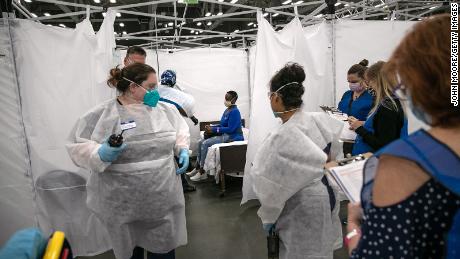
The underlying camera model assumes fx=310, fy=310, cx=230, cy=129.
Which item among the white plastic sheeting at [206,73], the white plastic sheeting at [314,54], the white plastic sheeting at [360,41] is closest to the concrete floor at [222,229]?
the white plastic sheeting at [314,54]

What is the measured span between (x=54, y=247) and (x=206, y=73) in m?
5.88

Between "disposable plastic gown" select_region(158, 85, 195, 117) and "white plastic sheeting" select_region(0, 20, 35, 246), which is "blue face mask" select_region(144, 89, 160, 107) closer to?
"white plastic sheeting" select_region(0, 20, 35, 246)

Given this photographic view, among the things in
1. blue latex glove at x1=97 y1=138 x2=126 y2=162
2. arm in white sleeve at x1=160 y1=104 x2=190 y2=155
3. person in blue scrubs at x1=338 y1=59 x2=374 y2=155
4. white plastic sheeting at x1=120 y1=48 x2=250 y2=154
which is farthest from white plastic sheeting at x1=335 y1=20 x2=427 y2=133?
white plastic sheeting at x1=120 y1=48 x2=250 y2=154

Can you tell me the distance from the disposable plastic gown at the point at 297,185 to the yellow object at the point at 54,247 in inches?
38.1

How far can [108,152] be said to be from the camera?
160cm

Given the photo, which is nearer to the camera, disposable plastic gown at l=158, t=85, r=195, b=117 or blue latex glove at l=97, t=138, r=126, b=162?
blue latex glove at l=97, t=138, r=126, b=162

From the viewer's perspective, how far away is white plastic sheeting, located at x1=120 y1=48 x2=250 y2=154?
647 cm

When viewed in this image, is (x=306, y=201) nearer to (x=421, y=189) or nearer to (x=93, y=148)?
(x=421, y=189)

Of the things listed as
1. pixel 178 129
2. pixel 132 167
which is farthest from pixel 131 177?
pixel 178 129

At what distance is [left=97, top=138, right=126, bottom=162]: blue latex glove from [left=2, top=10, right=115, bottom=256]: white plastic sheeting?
2.62 ft

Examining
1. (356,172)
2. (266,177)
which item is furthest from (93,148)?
(356,172)

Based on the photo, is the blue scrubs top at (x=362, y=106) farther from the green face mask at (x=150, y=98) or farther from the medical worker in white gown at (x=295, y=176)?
the green face mask at (x=150, y=98)

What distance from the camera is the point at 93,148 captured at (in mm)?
1701

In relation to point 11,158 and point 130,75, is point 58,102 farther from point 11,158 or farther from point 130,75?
point 130,75
